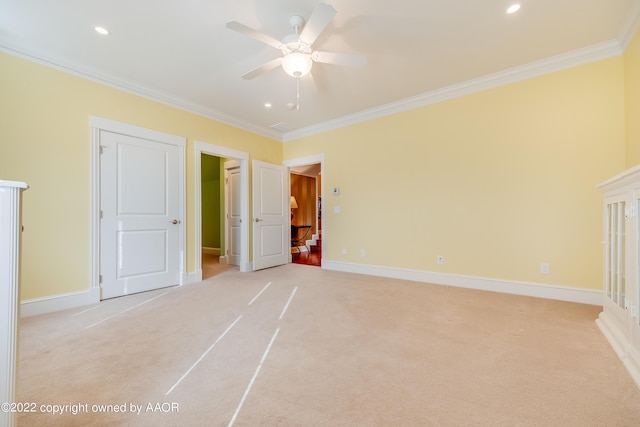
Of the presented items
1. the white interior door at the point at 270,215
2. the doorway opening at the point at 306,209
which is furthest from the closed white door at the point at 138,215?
the doorway opening at the point at 306,209

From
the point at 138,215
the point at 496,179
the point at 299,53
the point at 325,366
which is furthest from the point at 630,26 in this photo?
the point at 138,215

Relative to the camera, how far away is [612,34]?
2.47 m

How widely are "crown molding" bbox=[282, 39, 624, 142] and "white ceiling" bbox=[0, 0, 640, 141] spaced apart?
0.4 inches

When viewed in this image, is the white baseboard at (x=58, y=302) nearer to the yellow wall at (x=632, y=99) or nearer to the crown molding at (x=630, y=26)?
the yellow wall at (x=632, y=99)

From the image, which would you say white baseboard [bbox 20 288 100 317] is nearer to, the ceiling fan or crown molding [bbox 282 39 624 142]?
the ceiling fan

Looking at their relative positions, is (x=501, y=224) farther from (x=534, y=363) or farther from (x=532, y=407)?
(x=532, y=407)

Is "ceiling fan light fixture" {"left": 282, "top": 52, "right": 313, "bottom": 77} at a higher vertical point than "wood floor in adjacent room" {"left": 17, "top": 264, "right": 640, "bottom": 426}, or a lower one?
higher

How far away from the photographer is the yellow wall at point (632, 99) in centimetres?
234

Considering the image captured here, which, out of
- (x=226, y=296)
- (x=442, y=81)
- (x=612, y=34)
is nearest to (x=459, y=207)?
(x=442, y=81)

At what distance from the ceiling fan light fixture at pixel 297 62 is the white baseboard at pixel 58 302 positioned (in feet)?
10.5

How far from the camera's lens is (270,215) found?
4.98m

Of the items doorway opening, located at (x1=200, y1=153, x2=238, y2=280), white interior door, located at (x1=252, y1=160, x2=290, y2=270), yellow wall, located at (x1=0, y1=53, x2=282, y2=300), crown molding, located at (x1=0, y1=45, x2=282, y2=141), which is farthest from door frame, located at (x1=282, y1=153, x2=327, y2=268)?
yellow wall, located at (x1=0, y1=53, x2=282, y2=300)

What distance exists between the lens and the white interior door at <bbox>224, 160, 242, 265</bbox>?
5.15 metres

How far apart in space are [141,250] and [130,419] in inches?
102
